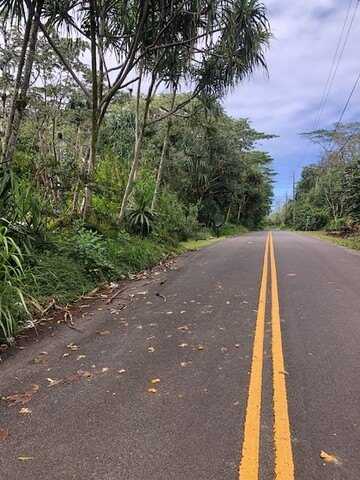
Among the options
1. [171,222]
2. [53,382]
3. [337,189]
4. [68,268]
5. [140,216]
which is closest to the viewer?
[53,382]

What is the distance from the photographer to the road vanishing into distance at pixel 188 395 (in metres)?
2.51

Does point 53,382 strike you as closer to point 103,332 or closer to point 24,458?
point 24,458

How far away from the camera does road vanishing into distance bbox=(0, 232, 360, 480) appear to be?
251cm

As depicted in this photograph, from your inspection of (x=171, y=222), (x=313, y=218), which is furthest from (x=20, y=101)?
(x=313, y=218)

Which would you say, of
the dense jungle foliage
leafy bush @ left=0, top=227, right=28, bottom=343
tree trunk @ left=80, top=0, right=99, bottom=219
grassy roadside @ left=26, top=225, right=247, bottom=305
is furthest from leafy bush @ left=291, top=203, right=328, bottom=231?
leafy bush @ left=0, top=227, right=28, bottom=343

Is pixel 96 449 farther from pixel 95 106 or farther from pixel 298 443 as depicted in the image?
pixel 95 106

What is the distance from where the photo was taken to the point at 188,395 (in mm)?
3373

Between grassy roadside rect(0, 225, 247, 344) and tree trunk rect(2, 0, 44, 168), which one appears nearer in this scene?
grassy roadside rect(0, 225, 247, 344)

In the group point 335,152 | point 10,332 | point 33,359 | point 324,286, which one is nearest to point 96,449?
point 33,359

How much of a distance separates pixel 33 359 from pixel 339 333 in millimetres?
3621

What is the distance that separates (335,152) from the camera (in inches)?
1602

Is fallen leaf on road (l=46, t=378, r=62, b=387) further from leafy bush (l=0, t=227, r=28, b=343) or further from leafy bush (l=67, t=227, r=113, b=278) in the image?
leafy bush (l=67, t=227, r=113, b=278)

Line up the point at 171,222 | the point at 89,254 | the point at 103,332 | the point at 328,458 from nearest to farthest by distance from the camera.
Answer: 1. the point at 328,458
2. the point at 103,332
3. the point at 89,254
4. the point at 171,222

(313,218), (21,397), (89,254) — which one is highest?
(313,218)
